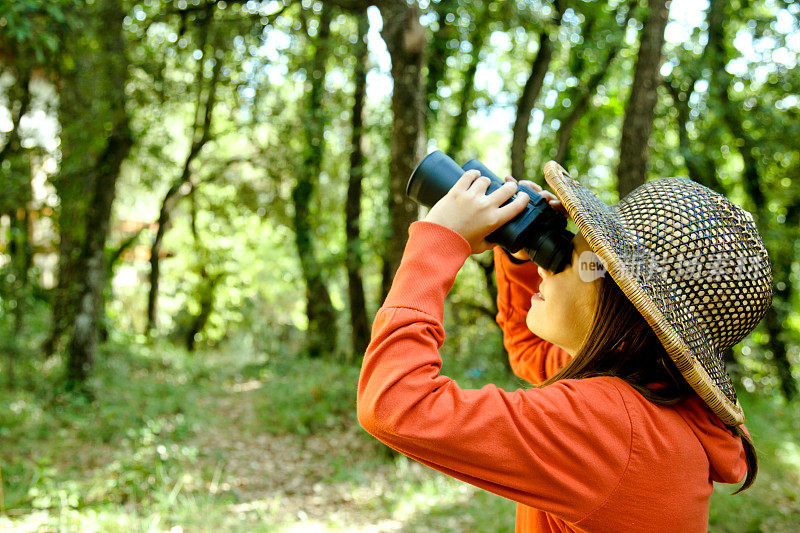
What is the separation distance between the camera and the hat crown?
3.67ft

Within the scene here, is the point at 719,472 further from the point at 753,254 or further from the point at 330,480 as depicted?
the point at 330,480

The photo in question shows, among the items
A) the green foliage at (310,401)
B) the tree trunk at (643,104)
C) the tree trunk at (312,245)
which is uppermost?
the tree trunk at (643,104)

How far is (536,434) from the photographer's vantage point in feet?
3.39

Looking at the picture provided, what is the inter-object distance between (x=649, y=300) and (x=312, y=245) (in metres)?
9.84

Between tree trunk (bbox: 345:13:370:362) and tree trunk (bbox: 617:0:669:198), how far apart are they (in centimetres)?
383

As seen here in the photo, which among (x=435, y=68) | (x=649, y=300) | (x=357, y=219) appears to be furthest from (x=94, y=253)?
(x=649, y=300)

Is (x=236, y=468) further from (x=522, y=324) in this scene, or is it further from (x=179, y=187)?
(x=179, y=187)

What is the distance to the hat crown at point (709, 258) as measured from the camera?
1120 mm

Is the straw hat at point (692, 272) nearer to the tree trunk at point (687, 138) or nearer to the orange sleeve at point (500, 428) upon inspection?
the orange sleeve at point (500, 428)

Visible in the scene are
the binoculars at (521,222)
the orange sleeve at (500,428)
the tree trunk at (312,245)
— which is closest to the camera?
the orange sleeve at (500,428)

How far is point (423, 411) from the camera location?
1040 mm

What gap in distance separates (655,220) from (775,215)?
992cm

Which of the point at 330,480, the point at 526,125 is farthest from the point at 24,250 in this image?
the point at 526,125

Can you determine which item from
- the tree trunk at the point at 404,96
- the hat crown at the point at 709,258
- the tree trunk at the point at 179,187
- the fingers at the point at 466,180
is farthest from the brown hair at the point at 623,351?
the tree trunk at the point at 179,187
